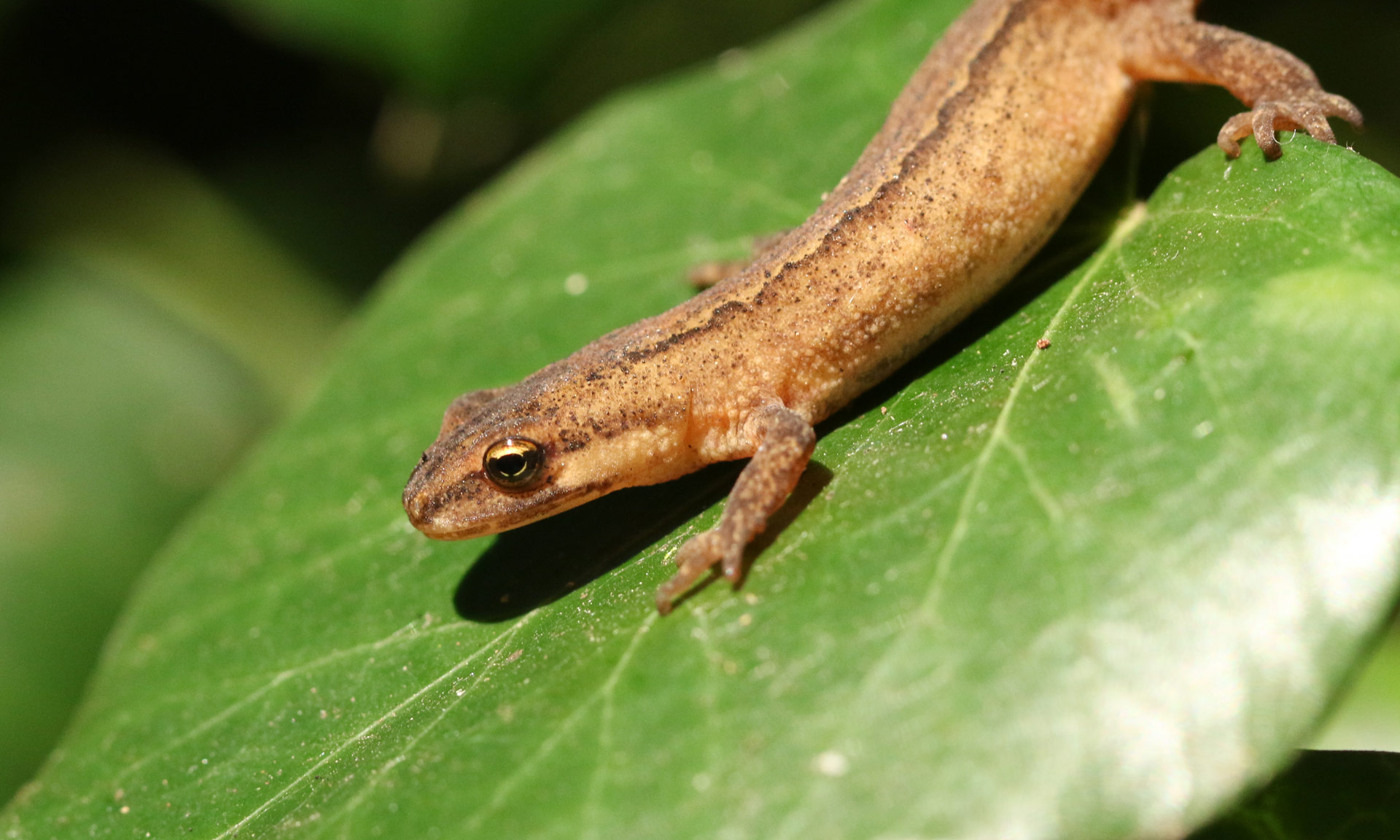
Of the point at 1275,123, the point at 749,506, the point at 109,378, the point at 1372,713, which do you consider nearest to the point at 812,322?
the point at 749,506

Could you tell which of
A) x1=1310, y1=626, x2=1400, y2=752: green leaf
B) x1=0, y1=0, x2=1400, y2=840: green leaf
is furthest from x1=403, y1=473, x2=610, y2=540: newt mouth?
x1=1310, y1=626, x2=1400, y2=752: green leaf

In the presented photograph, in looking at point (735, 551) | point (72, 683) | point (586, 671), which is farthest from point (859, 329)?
point (72, 683)

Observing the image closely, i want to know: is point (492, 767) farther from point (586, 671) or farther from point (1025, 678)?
point (1025, 678)

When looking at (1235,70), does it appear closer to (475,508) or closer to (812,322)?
(812,322)

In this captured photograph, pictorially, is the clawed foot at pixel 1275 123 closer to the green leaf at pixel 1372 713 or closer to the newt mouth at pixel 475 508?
the green leaf at pixel 1372 713

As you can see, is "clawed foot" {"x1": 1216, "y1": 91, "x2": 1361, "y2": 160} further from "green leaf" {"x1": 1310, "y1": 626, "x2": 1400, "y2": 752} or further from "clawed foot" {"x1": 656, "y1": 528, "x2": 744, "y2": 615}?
"clawed foot" {"x1": 656, "y1": 528, "x2": 744, "y2": 615}
